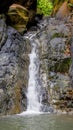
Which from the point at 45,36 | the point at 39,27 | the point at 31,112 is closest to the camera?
the point at 31,112

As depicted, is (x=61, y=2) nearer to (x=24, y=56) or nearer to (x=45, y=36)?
(x=45, y=36)

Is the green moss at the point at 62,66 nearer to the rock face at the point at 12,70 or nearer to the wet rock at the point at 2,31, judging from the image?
the rock face at the point at 12,70

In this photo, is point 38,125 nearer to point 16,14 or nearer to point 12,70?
point 12,70

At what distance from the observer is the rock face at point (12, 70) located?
17913 millimetres

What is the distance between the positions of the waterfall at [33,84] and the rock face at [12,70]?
297mm

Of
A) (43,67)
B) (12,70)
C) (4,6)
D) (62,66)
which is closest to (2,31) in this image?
(4,6)

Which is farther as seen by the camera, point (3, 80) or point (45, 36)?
point (45, 36)

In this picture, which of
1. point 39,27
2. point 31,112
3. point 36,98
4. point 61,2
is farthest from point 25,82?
point 61,2

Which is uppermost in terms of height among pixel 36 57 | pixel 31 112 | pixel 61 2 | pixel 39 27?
pixel 61 2

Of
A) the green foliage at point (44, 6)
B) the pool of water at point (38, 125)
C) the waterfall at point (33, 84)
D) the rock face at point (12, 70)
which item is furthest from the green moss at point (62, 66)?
the green foliage at point (44, 6)

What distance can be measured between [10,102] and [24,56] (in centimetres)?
472

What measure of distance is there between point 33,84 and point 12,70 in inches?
61.9

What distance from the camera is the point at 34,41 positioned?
77.7 feet

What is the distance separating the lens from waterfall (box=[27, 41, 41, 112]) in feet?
61.8
